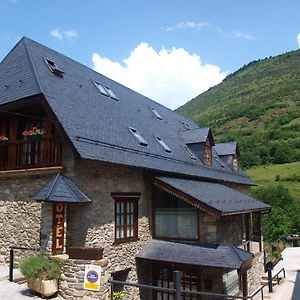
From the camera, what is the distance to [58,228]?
1202cm

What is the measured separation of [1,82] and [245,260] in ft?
38.8

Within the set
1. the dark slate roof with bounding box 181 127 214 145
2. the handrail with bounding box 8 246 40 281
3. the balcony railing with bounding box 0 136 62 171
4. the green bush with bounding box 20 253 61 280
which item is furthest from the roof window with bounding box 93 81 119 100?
the green bush with bounding box 20 253 61 280

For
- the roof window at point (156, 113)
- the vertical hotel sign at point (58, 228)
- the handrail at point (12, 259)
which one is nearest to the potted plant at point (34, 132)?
the vertical hotel sign at point (58, 228)

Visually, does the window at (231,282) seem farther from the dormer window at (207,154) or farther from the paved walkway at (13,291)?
the dormer window at (207,154)

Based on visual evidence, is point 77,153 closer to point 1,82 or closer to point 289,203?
point 1,82

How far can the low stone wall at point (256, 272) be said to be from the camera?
1723cm

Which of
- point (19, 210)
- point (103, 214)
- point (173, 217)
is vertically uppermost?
point (19, 210)

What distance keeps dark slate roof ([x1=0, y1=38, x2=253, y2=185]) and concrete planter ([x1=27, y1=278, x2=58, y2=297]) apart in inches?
155

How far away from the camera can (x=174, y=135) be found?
21.6 m

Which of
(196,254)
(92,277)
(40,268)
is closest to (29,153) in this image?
(40,268)

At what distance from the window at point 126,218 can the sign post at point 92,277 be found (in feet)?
7.46

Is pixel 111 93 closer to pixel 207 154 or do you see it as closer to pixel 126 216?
pixel 207 154

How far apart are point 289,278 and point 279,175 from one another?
→ 139ft

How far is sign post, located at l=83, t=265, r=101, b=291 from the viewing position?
11359 mm
